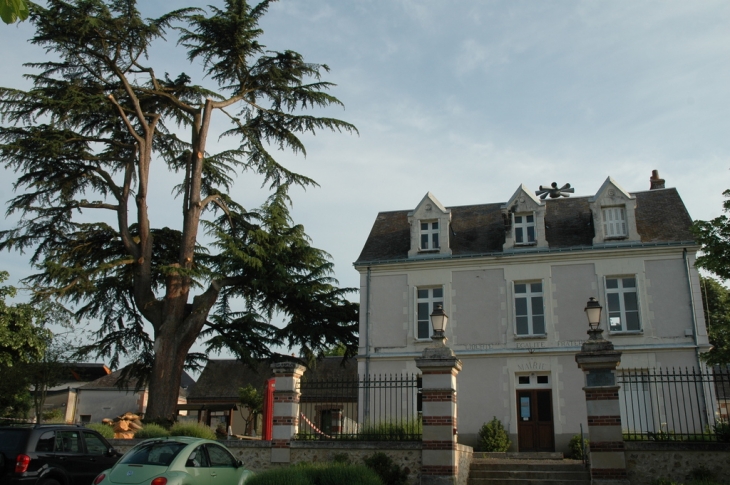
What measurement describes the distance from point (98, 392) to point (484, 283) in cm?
2390

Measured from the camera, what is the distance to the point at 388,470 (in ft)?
46.8

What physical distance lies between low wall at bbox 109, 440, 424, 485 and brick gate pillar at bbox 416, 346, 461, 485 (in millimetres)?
290

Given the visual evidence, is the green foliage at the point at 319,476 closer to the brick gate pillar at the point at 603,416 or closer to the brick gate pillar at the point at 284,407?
the brick gate pillar at the point at 284,407

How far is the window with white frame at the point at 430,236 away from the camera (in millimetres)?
25125

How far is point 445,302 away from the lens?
23969 millimetres

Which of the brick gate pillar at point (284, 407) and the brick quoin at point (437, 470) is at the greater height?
the brick gate pillar at point (284, 407)

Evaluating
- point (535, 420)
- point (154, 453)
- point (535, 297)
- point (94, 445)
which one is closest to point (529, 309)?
point (535, 297)

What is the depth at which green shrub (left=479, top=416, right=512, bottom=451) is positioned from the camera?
21.1 meters

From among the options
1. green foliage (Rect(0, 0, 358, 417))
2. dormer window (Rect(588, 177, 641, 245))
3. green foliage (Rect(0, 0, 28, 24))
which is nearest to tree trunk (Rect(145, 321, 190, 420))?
green foliage (Rect(0, 0, 358, 417))

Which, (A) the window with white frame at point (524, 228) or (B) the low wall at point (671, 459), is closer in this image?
(B) the low wall at point (671, 459)

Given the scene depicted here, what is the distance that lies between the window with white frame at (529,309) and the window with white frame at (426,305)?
8.53 feet

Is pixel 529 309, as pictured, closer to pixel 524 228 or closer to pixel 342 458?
pixel 524 228

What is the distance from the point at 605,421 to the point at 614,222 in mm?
11494

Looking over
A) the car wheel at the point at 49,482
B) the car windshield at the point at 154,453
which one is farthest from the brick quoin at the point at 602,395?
the car wheel at the point at 49,482
